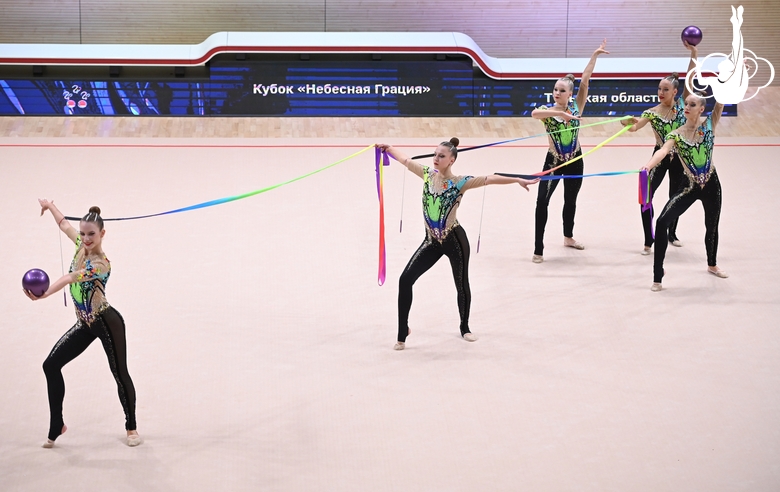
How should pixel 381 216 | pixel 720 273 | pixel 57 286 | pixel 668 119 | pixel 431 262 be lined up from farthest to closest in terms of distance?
pixel 668 119 < pixel 720 273 < pixel 381 216 < pixel 431 262 < pixel 57 286

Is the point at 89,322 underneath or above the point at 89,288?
underneath

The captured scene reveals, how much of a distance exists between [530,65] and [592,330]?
5399 mm

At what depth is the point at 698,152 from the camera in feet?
23.9

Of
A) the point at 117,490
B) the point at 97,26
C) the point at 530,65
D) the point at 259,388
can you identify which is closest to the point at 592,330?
the point at 259,388

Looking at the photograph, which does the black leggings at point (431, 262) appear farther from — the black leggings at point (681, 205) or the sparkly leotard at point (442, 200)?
the black leggings at point (681, 205)

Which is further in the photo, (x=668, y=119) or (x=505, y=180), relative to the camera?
(x=668, y=119)

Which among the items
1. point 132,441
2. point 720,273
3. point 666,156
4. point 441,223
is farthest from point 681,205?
point 132,441

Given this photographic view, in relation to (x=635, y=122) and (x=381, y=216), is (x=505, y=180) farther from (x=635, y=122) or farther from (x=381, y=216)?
(x=635, y=122)

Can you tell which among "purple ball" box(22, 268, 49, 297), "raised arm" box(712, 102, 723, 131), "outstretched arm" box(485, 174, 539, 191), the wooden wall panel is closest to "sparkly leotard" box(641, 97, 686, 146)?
"raised arm" box(712, 102, 723, 131)

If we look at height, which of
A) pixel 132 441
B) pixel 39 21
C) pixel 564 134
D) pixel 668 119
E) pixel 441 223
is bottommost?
pixel 132 441

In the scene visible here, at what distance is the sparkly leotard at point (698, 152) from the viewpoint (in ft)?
24.0

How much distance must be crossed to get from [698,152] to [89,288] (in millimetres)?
4132

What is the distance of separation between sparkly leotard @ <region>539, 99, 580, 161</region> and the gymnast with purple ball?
3710 mm

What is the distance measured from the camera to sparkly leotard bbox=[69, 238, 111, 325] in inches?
205
